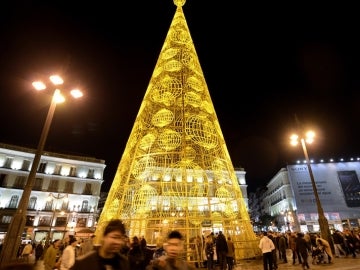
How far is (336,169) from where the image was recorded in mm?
42531

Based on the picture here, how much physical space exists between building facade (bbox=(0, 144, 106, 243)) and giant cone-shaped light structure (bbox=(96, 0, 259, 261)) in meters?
23.7

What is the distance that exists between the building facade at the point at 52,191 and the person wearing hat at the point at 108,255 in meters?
30.6

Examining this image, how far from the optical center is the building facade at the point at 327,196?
127 feet

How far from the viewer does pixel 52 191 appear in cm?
3344

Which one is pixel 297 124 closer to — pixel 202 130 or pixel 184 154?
pixel 202 130

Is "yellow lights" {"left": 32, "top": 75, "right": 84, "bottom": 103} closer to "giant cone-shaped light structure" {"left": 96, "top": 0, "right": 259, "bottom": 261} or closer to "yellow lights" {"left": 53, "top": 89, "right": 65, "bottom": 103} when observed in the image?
"yellow lights" {"left": 53, "top": 89, "right": 65, "bottom": 103}

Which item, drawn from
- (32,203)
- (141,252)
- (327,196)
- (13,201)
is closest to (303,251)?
(141,252)

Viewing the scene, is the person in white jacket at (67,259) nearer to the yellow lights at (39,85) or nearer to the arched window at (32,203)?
the yellow lights at (39,85)

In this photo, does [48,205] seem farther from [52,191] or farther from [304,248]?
[304,248]

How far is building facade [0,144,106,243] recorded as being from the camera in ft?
99.1

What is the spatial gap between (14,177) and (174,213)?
31644 mm

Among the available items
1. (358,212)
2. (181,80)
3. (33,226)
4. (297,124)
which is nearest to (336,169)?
(358,212)

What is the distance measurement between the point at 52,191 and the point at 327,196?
147 feet

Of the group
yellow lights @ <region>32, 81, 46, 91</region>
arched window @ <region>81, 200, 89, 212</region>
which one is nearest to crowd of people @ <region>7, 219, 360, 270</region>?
yellow lights @ <region>32, 81, 46, 91</region>
